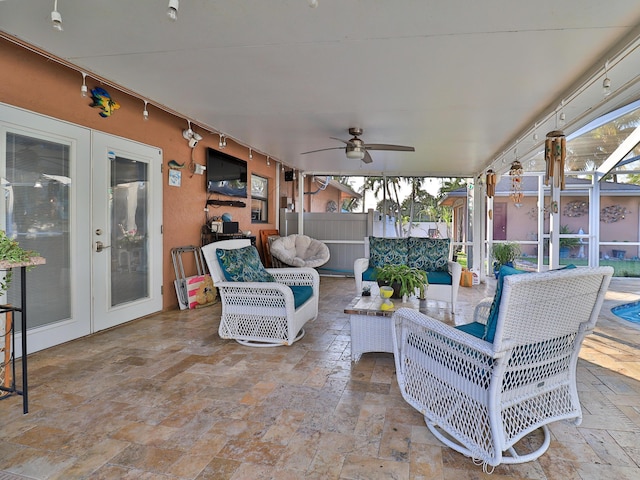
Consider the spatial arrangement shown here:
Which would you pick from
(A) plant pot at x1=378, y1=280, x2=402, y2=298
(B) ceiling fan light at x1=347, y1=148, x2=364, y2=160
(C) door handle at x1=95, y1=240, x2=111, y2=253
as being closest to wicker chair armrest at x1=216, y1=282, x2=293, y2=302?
(A) plant pot at x1=378, y1=280, x2=402, y2=298

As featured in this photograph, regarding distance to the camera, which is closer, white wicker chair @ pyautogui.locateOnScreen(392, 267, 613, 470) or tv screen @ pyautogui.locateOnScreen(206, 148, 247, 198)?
white wicker chair @ pyautogui.locateOnScreen(392, 267, 613, 470)

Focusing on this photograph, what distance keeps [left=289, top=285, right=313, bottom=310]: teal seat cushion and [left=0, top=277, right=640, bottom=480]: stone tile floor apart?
1.28 ft

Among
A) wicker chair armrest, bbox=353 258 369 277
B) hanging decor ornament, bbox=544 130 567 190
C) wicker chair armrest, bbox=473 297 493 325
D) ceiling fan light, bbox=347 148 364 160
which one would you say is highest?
ceiling fan light, bbox=347 148 364 160

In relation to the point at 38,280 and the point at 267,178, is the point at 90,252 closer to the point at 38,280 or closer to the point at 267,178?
the point at 38,280

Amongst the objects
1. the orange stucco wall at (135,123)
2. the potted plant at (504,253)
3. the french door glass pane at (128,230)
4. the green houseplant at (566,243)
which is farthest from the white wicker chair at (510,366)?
the green houseplant at (566,243)

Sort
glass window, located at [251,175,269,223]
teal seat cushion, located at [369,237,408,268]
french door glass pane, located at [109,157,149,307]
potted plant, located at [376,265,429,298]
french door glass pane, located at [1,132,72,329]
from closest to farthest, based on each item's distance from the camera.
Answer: french door glass pane, located at [1,132,72,329] < potted plant, located at [376,265,429,298] < french door glass pane, located at [109,157,149,307] < teal seat cushion, located at [369,237,408,268] < glass window, located at [251,175,269,223]

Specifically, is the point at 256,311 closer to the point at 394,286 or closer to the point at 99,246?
the point at 394,286

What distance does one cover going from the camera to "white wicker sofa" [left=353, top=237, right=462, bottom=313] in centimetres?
447

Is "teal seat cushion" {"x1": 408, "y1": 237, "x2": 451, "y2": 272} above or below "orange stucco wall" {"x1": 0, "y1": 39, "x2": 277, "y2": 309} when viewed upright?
below

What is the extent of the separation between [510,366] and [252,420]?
4.47 ft

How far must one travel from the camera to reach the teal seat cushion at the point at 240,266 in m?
3.36

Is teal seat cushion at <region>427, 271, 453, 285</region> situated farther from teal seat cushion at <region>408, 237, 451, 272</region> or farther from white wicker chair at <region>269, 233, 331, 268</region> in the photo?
white wicker chair at <region>269, 233, 331, 268</region>

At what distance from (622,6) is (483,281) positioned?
19.6 feet

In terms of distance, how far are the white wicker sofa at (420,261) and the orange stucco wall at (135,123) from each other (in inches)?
94.6
